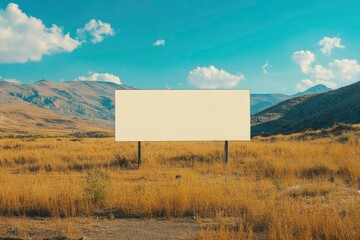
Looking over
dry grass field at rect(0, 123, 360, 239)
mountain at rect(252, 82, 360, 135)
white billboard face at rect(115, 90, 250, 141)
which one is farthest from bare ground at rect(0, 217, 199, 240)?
mountain at rect(252, 82, 360, 135)

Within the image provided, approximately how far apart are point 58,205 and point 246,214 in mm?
4327

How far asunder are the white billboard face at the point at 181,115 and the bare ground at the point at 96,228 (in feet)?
28.2

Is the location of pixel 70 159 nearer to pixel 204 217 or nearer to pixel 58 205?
pixel 58 205

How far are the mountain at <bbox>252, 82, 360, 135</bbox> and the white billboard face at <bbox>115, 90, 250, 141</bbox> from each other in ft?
103

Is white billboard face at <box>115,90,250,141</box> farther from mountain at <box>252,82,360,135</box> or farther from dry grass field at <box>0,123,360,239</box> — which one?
mountain at <box>252,82,360,135</box>

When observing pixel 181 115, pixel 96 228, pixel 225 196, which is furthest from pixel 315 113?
pixel 96 228

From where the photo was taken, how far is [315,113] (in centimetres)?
8475

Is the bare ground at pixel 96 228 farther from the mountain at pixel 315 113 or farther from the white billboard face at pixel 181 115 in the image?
the mountain at pixel 315 113

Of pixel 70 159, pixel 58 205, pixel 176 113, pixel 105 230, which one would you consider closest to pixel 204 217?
pixel 105 230

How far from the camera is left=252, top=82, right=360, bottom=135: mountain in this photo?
2479 inches

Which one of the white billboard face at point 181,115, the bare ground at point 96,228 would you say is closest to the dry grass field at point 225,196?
the bare ground at point 96,228

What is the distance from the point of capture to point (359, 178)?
1197 cm

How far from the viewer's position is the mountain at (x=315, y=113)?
6297cm

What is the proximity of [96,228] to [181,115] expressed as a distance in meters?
9.78
